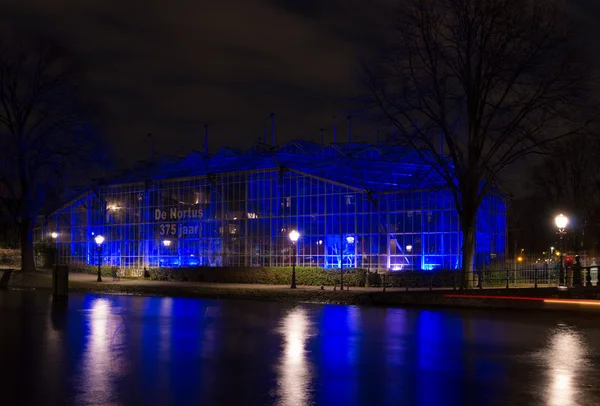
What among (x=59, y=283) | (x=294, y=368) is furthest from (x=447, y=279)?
(x=294, y=368)

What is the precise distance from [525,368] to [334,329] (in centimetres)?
702

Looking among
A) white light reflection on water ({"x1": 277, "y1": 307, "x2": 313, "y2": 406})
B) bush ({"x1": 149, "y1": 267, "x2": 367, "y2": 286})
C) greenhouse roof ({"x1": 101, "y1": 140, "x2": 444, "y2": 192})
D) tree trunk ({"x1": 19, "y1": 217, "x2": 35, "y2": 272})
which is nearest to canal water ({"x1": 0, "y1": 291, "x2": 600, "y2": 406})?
white light reflection on water ({"x1": 277, "y1": 307, "x2": 313, "y2": 406})

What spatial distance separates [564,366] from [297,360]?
485 centimetres

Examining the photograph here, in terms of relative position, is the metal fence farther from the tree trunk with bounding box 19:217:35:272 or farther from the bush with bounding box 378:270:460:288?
the tree trunk with bounding box 19:217:35:272

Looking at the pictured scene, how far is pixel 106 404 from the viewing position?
8.92 metres

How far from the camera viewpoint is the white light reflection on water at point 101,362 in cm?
948

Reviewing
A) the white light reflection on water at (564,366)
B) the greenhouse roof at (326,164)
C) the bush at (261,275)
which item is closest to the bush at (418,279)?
the bush at (261,275)

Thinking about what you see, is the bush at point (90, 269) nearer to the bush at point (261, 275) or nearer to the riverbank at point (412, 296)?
the bush at point (261, 275)

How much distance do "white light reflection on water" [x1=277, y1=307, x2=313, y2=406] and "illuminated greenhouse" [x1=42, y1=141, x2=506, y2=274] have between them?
19.8 m

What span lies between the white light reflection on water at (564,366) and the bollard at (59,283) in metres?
21.7

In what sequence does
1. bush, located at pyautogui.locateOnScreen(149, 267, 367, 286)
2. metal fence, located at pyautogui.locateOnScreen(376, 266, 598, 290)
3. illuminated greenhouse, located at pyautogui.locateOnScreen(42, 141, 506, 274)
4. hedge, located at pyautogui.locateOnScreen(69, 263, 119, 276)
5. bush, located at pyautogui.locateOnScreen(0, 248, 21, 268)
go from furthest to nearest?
bush, located at pyautogui.locateOnScreen(0, 248, 21, 268) → hedge, located at pyautogui.locateOnScreen(69, 263, 119, 276) → illuminated greenhouse, located at pyautogui.locateOnScreen(42, 141, 506, 274) → bush, located at pyautogui.locateOnScreen(149, 267, 367, 286) → metal fence, located at pyautogui.locateOnScreen(376, 266, 598, 290)

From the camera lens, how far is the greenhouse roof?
44.2m

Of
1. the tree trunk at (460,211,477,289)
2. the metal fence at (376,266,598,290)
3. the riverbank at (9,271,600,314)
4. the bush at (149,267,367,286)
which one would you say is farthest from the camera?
the bush at (149,267,367,286)

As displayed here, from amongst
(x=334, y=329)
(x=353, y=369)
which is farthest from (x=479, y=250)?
(x=353, y=369)
